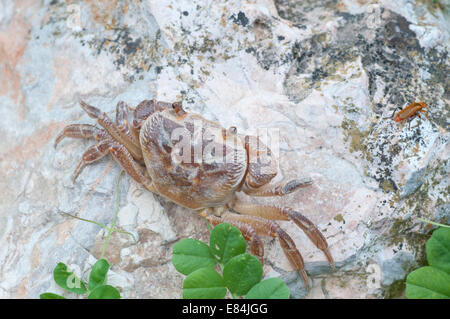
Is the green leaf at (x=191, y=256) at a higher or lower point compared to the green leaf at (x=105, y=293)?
higher

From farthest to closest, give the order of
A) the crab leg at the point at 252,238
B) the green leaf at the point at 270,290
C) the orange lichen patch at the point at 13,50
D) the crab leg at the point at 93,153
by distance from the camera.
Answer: the orange lichen patch at the point at 13,50 < the crab leg at the point at 93,153 < the crab leg at the point at 252,238 < the green leaf at the point at 270,290

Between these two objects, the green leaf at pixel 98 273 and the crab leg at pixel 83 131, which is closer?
the green leaf at pixel 98 273

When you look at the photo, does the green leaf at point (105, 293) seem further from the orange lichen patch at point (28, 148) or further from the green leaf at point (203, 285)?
the orange lichen patch at point (28, 148)

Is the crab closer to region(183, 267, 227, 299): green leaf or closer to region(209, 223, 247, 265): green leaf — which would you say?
region(209, 223, 247, 265): green leaf

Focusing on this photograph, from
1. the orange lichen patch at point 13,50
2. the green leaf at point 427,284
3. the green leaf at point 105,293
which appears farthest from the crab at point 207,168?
the orange lichen patch at point 13,50

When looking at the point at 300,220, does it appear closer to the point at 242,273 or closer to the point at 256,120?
the point at 242,273

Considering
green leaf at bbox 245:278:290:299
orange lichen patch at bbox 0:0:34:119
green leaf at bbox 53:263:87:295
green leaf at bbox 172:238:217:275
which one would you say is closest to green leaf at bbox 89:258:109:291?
green leaf at bbox 53:263:87:295

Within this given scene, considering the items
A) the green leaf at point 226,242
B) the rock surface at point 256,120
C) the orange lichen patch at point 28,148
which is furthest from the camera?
the orange lichen patch at point 28,148
